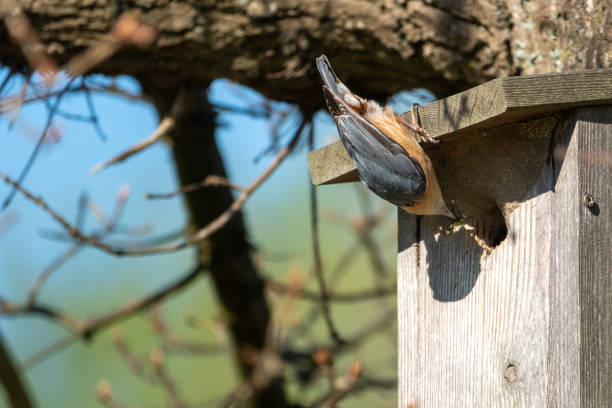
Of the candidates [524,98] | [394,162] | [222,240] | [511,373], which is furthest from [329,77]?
[222,240]

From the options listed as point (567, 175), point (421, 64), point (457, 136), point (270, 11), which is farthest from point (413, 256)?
point (270, 11)

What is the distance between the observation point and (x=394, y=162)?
1608 millimetres

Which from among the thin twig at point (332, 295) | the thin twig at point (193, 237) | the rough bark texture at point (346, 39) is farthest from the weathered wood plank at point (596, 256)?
the thin twig at point (332, 295)

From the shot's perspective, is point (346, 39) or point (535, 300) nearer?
point (535, 300)

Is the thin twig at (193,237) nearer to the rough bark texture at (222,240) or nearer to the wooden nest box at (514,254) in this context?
the wooden nest box at (514,254)

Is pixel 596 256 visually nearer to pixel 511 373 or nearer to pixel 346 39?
pixel 511 373

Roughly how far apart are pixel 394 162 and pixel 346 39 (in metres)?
0.63

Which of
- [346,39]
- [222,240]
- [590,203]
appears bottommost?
[222,240]

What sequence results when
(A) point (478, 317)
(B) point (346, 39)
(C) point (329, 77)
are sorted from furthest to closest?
(B) point (346, 39)
(C) point (329, 77)
(A) point (478, 317)

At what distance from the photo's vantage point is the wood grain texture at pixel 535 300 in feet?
4.15

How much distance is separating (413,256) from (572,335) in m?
0.55

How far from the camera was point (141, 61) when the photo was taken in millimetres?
2230

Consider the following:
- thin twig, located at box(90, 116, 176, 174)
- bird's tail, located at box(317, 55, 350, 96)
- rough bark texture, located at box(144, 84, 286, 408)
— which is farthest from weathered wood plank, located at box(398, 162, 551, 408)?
rough bark texture, located at box(144, 84, 286, 408)

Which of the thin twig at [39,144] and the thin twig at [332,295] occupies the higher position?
the thin twig at [39,144]
